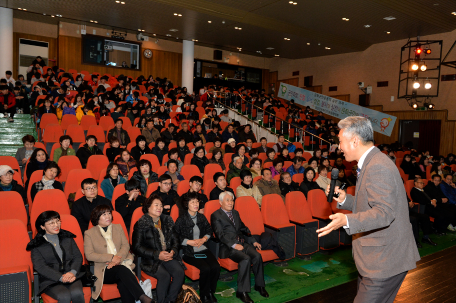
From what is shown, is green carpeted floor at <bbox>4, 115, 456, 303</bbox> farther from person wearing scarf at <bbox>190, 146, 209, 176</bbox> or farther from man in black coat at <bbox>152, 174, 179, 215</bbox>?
person wearing scarf at <bbox>190, 146, 209, 176</bbox>

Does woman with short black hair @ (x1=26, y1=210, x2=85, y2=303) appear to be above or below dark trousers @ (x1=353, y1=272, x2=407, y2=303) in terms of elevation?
below

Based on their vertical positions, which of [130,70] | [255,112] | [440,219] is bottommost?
[440,219]

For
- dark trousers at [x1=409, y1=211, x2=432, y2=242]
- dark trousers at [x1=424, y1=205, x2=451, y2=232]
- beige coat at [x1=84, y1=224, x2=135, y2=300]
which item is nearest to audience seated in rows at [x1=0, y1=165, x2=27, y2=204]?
beige coat at [x1=84, y1=224, x2=135, y2=300]

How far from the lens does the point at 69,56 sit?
1288 centimetres

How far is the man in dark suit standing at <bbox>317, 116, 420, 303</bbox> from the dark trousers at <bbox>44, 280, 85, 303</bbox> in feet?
6.37

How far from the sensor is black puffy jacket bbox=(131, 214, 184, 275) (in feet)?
9.21

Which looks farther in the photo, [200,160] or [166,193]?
[200,160]

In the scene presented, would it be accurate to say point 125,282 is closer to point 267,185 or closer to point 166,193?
point 166,193

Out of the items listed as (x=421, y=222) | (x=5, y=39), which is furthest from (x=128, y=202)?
(x=5, y=39)

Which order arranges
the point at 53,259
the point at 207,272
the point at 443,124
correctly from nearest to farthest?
1. the point at 53,259
2. the point at 207,272
3. the point at 443,124

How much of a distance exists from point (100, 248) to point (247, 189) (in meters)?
2.19

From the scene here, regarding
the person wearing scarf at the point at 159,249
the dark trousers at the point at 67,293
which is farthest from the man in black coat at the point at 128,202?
the dark trousers at the point at 67,293

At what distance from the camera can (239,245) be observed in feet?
10.4

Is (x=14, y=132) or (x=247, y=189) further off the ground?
(x=14, y=132)
